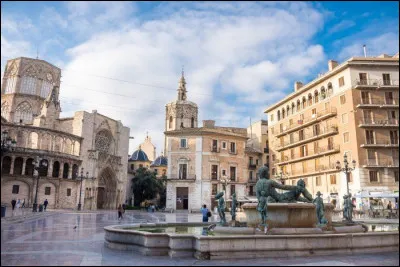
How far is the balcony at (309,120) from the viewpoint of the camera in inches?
1443

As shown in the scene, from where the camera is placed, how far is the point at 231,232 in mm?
9195

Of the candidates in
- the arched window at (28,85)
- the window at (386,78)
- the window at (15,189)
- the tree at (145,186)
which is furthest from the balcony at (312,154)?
the arched window at (28,85)

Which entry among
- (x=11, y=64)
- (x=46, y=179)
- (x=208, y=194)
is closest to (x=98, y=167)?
(x=46, y=179)

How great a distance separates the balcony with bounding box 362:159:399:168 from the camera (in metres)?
32.3

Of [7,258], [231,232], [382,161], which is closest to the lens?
[7,258]

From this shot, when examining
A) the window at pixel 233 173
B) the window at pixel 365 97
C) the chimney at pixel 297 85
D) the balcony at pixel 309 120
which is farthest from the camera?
the window at pixel 233 173

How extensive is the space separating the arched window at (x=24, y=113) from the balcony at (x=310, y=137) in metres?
44.5

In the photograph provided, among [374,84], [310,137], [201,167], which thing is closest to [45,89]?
[201,167]

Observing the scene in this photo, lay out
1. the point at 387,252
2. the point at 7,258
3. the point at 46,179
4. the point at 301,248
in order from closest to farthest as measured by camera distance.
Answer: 1. the point at 7,258
2. the point at 301,248
3. the point at 387,252
4. the point at 46,179

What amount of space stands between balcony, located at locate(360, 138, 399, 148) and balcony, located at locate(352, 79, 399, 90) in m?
5.31

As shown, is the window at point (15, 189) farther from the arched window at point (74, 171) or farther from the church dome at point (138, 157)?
the church dome at point (138, 157)

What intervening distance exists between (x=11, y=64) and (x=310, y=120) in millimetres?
55117

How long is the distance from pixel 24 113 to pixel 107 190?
22184mm

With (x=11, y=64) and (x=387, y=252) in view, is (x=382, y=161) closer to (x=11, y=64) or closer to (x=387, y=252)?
(x=387, y=252)
